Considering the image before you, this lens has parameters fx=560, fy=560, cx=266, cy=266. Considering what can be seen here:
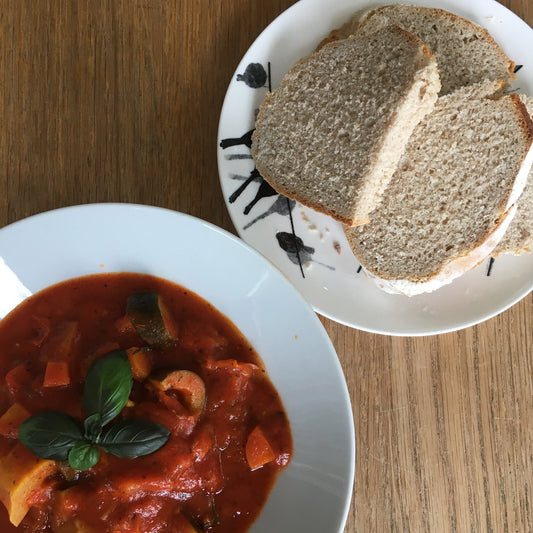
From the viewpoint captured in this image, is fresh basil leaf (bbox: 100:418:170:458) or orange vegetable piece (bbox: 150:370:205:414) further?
orange vegetable piece (bbox: 150:370:205:414)

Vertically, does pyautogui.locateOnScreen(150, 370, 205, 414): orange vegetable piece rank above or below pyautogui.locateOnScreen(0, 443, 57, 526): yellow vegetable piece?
above

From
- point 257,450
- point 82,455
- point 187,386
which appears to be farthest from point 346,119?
point 82,455

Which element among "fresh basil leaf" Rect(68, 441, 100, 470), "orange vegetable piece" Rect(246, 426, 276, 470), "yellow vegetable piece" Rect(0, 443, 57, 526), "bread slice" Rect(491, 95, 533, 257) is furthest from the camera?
"bread slice" Rect(491, 95, 533, 257)

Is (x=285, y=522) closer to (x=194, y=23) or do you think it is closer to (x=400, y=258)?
(x=400, y=258)

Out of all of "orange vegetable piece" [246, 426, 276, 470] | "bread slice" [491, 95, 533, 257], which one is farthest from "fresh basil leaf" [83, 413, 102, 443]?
"bread slice" [491, 95, 533, 257]

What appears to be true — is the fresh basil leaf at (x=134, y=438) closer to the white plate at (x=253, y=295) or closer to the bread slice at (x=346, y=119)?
the white plate at (x=253, y=295)

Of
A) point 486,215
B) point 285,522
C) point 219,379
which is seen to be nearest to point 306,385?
point 219,379

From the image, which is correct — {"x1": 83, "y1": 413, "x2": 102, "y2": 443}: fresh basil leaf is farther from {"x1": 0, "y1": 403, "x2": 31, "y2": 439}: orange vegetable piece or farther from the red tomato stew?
{"x1": 0, "y1": 403, "x2": 31, "y2": 439}: orange vegetable piece
